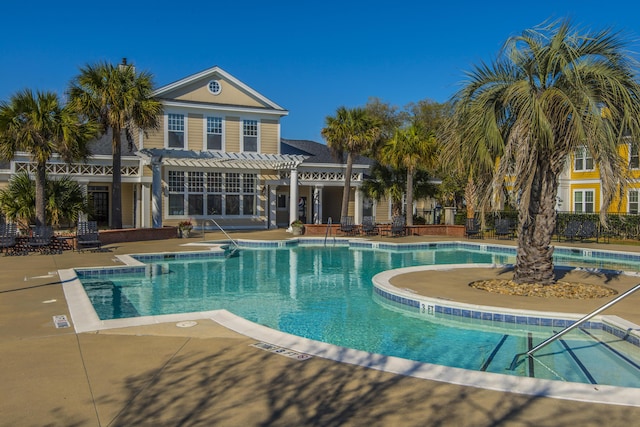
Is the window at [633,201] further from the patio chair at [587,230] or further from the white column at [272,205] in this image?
the white column at [272,205]

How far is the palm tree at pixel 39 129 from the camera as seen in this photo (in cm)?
1673

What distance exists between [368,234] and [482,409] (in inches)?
810

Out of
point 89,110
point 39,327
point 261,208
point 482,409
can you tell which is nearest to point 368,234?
point 261,208

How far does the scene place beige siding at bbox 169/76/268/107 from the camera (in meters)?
25.9

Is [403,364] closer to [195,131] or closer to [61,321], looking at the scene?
[61,321]

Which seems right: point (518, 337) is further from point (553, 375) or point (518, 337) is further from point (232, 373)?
point (232, 373)

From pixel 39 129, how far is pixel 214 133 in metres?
10.6

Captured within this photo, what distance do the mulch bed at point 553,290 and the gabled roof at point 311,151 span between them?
62.1ft

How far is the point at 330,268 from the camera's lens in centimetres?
1555

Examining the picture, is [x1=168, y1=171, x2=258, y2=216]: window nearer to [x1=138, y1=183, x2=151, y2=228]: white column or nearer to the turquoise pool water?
[x1=138, y1=183, x2=151, y2=228]: white column

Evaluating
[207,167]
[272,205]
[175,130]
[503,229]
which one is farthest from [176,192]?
[503,229]

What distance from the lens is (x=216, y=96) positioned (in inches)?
1051

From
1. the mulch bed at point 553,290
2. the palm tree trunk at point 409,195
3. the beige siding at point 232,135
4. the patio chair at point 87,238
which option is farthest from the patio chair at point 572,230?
the patio chair at point 87,238

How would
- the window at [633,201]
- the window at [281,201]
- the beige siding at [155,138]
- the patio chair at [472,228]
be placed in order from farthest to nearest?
the window at [281,201]
the window at [633,201]
the beige siding at [155,138]
the patio chair at [472,228]
